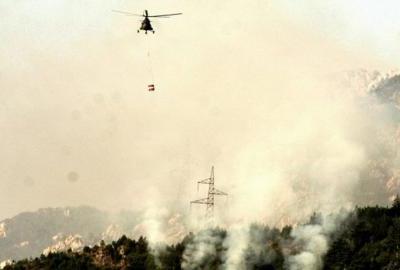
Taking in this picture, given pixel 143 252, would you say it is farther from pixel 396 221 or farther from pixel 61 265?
pixel 396 221

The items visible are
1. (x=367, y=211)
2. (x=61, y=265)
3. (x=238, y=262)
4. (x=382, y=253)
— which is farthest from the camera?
(x=61, y=265)

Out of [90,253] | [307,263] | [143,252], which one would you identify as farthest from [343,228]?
[90,253]

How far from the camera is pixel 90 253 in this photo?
140 metres

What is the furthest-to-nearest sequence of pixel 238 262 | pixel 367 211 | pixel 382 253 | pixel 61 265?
pixel 61 265, pixel 367 211, pixel 238 262, pixel 382 253

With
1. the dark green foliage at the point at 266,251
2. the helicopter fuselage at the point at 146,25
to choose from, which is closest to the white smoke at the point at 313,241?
the dark green foliage at the point at 266,251

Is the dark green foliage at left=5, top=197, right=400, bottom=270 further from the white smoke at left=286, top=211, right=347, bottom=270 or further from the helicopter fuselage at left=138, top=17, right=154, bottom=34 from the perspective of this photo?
the helicopter fuselage at left=138, top=17, right=154, bottom=34

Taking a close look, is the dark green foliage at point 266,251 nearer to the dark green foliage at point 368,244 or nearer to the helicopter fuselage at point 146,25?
the dark green foliage at point 368,244

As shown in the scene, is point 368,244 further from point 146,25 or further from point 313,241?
point 146,25

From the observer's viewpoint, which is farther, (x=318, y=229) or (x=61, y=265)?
(x=61, y=265)

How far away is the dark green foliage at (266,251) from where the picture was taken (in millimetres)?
111125

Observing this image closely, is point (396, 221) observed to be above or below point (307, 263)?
above

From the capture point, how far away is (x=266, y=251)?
12250 centimetres

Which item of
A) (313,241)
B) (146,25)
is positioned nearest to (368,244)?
(313,241)

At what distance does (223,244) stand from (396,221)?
35042mm
